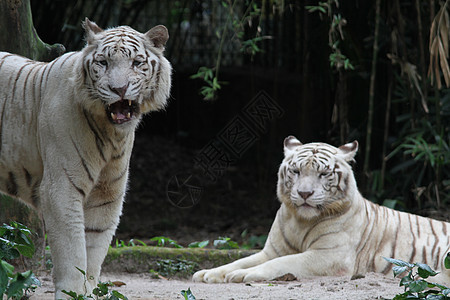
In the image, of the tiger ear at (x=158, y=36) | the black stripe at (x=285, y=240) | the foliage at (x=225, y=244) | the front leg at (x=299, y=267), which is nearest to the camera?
the tiger ear at (x=158, y=36)

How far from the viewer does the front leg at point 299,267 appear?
3902 millimetres

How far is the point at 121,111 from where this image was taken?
2934 mm

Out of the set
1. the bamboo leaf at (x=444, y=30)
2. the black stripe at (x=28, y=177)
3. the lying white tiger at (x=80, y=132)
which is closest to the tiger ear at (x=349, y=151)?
the bamboo leaf at (x=444, y=30)

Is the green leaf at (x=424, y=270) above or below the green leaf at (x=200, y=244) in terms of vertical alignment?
above

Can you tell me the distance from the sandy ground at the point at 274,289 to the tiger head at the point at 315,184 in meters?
0.45

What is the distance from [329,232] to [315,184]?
0.31m

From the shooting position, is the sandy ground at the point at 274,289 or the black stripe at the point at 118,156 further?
the sandy ground at the point at 274,289

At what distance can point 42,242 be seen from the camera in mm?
4031

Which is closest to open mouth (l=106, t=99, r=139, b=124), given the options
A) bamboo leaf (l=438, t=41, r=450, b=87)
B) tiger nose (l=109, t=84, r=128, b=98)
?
tiger nose (l=109, t=84, r=128, b=98)

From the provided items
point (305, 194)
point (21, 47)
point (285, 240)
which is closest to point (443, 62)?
point (305, 194)

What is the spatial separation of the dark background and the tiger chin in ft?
3.87

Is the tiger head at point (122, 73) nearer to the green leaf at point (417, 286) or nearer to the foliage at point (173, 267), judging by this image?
the green leaf at point (417, 286)

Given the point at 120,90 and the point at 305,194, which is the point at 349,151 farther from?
the point at 120,90

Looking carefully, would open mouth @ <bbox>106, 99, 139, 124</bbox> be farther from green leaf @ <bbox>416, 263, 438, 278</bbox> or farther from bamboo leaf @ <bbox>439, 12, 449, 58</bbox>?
bamboo leaf @ <bbox>439, 12, 449, 58</bbox>
